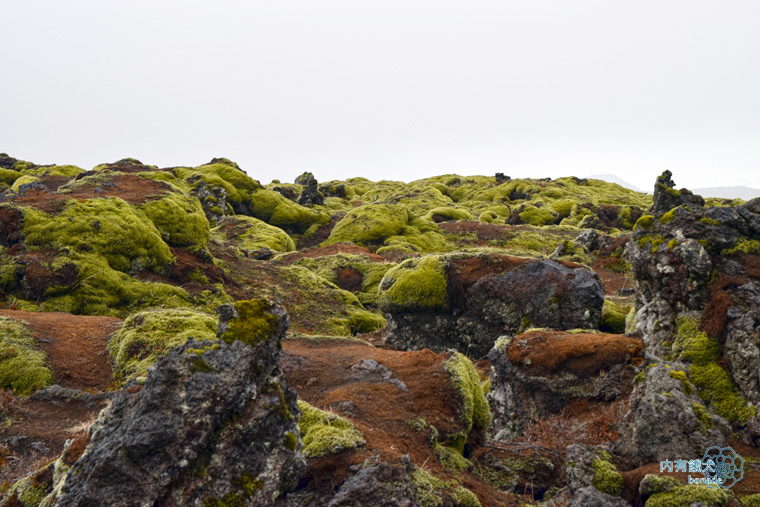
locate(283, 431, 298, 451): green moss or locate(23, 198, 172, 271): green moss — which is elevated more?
locate(23, 198, 172, 271): green moss

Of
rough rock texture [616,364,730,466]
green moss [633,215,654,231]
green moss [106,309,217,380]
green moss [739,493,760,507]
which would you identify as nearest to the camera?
green moss [739,493,760,507]

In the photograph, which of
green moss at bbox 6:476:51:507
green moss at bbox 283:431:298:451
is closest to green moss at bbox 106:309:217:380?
green moss at bbox 6:476:51:507

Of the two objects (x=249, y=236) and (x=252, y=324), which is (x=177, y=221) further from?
(x=252, y=324)

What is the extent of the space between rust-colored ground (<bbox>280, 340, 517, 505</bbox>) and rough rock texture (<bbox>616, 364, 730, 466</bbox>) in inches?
100

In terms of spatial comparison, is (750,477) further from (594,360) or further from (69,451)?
(69,451)

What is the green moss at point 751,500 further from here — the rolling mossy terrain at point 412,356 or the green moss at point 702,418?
the green moss at point 702,418

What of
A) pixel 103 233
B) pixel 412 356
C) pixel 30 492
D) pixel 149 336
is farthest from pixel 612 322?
pixel 103 233

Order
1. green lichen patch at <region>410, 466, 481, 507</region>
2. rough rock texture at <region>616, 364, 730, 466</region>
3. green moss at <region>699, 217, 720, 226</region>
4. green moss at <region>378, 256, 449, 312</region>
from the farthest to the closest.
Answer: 1. green moss at <region>378, 256, 449, 312</region>
2. green moss at <region>699, 217, 720, 226</region>
3. rough rock texture at <region>616, 364, 730, 466</region>
4. green lichen patch at <region>410, 466, 481, 507</region>

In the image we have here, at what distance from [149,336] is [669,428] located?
45.0 ft

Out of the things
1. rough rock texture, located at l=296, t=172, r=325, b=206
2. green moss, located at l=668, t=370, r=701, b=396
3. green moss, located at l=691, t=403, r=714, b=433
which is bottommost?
green moss, located at l=691, t=403, r=714, b=433

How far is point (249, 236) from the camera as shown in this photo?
42000mm

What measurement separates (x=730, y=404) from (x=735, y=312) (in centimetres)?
223

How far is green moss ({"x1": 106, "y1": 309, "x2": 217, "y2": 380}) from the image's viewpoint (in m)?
13.0

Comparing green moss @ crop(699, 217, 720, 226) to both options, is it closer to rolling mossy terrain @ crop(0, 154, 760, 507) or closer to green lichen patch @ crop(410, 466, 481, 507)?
rolling mossy terrain @ crop(0, 154, 760, 507)
